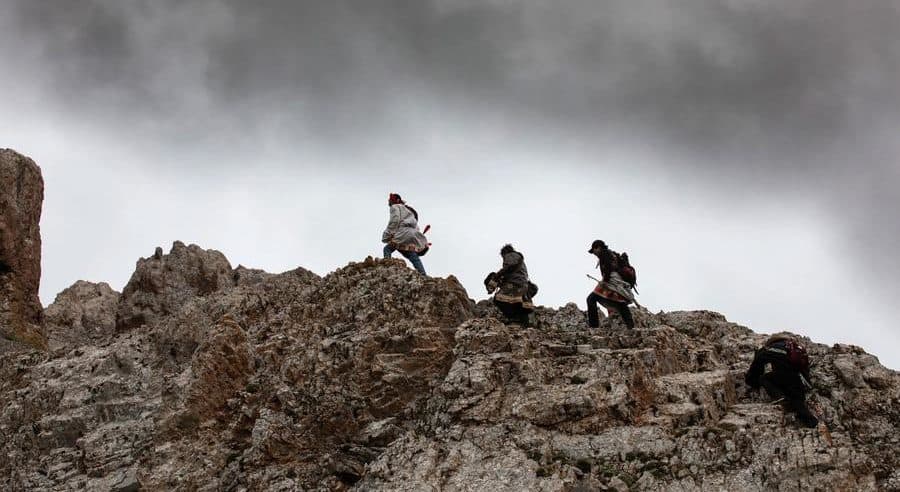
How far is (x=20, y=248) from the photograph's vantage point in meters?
34.0

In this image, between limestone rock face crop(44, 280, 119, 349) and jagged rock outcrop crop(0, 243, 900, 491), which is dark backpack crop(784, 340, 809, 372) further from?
limestone rock face crop(44, 280, 119, 349)

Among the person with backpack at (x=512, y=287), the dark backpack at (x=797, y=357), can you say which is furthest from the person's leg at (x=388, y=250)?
the dark backpack at (x=797, y=357)

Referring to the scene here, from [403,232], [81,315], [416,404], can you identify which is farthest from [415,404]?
[81,315]

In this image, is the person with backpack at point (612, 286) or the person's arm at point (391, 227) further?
the person's arm at point (391, 227)

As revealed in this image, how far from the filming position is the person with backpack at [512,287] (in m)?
24.1

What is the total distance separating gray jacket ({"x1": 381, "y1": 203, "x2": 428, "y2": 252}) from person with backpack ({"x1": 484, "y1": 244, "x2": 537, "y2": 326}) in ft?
17.6

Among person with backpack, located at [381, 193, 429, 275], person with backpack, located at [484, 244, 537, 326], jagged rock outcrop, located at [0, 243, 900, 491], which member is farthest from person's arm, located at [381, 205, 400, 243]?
person with backpack, located at [484, 244, 537, 326]

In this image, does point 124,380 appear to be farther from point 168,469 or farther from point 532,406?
point 532,406

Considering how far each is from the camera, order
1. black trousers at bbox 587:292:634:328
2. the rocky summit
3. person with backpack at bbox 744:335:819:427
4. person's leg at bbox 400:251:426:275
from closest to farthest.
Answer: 1. the rocky summit
2. person with backpack at bbox 744:335:819:427
3. black trousers at bbox 587:292:634:328
4. person's leg at bbox 400:251:426:275

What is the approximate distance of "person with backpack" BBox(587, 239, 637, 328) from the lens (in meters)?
23.8

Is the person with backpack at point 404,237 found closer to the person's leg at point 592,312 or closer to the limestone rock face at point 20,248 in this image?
the person's leg at point 592,312

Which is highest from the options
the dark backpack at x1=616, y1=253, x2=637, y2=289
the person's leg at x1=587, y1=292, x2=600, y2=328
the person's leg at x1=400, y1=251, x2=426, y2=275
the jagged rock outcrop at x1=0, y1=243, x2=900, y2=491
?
the person's leg at x1=400, y1=251, x2=426, y2=275

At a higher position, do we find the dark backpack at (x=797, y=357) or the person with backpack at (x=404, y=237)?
the person with backpack at (x=404, y=237)

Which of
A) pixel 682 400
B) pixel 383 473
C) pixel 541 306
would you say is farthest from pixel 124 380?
pixel 682 400
